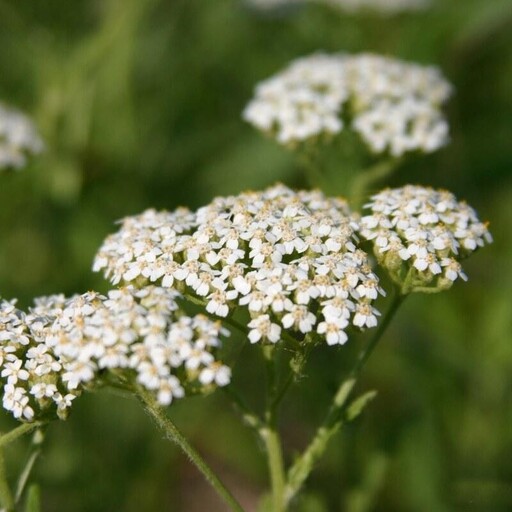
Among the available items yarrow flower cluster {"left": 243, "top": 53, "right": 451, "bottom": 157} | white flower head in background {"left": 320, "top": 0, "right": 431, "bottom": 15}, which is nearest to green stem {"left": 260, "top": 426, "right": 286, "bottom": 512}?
yarrow flower cluster {"left": 243, "top": 53, "right": 451, "bottom": 157}

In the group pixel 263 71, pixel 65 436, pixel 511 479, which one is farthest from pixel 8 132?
pixel 511 479

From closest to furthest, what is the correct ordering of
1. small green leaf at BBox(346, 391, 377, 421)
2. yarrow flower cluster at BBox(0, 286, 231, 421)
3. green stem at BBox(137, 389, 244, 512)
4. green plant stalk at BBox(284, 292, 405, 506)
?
yarrow flower cluster at BBox(0, 286, 231, 421), green stem at BBox(137, 389, 244, 512), small green leaf at BBox(346, 391, 377, 421), green plant stalk at BBox(284, 292, 405, 506)

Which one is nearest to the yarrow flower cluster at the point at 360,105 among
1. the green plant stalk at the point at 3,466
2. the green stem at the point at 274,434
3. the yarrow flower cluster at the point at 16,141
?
the yarrow flower cluster at the point at 16,141

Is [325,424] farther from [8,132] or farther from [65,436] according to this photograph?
[8,132]

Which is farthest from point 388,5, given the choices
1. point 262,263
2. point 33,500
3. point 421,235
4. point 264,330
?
point 33,500

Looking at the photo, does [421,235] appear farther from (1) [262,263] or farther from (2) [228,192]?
(2) [228,192]

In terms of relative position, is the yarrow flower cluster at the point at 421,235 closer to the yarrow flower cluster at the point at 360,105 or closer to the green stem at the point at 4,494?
the yarrow flower cluster at the point at 360,105

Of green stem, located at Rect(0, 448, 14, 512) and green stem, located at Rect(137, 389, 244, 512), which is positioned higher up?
green stem, located at Rect(0, 448, 14, 512)

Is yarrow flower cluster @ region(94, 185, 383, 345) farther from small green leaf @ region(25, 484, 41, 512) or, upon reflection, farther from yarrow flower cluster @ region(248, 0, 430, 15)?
yarrow flower cluster @ region(248, 0, 430, 15)
